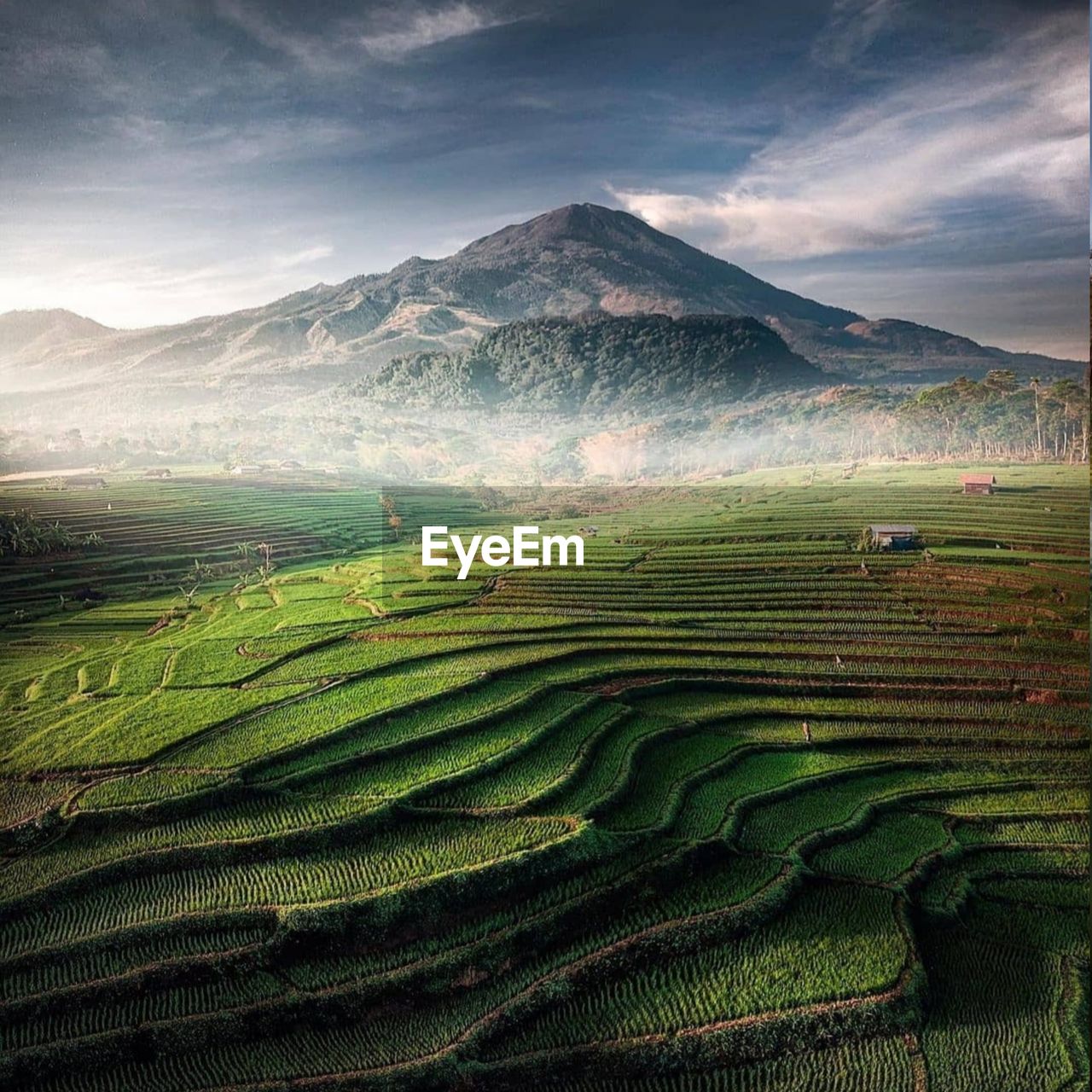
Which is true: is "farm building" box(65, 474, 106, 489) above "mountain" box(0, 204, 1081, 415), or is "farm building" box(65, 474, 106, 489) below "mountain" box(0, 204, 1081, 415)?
below

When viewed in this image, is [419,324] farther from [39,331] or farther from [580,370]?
[39,331]

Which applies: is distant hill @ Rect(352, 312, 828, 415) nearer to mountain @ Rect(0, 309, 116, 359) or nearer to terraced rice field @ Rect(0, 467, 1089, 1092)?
terraced rice field @ Rect(0, 467, 1089, 1092)

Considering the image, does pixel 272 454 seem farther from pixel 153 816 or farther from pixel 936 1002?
pixel 936 1002

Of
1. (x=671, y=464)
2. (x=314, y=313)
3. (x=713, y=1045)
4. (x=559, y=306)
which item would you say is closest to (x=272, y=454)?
(x=314, y=313)

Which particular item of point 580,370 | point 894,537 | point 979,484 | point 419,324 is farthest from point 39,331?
point 979,484

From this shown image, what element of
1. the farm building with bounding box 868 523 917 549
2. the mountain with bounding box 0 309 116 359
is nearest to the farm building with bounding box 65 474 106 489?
the mountain with bounding box 0 309 116 359
